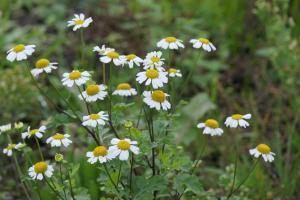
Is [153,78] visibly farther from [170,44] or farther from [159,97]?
[170,44]

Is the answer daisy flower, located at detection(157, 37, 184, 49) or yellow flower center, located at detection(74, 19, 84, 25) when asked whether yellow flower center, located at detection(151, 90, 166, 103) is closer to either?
daisy flower, located at detection(157, 37, 184, 49)

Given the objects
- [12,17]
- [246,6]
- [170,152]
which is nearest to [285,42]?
[246,6]

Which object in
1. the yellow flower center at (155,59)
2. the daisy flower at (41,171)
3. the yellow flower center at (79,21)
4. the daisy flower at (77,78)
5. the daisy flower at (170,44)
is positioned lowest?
the daisy flower at (41,171)

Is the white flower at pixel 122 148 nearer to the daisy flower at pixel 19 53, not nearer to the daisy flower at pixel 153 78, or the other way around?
the daisy flower at pixel 153 78

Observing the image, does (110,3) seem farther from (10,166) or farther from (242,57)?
(10,166)

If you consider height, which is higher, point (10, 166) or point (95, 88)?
point (95, 88)

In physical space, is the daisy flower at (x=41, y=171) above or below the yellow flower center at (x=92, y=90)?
below

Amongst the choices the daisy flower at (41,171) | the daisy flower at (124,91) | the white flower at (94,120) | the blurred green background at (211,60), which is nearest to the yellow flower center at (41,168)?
the daisy flower at (41,171)

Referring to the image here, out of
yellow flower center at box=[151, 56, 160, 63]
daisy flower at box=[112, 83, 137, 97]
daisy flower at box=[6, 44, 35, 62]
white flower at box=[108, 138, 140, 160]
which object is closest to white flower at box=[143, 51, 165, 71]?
yellow flower center at box=[151, 56, 160, 63]
